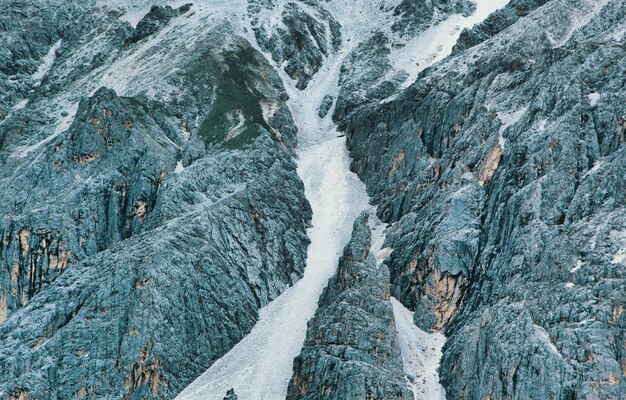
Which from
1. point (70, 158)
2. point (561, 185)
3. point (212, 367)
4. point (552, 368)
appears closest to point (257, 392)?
point (212, 367)

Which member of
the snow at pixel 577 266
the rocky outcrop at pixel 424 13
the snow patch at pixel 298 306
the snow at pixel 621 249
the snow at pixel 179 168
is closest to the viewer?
the snow at pixel 621 249

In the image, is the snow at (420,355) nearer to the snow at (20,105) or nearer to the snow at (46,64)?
the snow at (20,105)

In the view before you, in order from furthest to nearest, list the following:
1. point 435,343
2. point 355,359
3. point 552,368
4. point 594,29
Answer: point 594,29
point 435,343
point 355,359
point 552,368

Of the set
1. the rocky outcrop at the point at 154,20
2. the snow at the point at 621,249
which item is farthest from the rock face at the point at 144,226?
the snow at the point at 621,249

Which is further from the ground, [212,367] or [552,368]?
[212,367]

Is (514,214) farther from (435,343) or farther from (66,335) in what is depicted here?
(66,335)

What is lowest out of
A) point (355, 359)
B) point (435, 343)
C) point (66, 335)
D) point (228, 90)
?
point (435, 343)

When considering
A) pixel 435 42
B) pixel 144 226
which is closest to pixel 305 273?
pixel 144 226

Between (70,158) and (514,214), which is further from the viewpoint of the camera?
(70,158)
